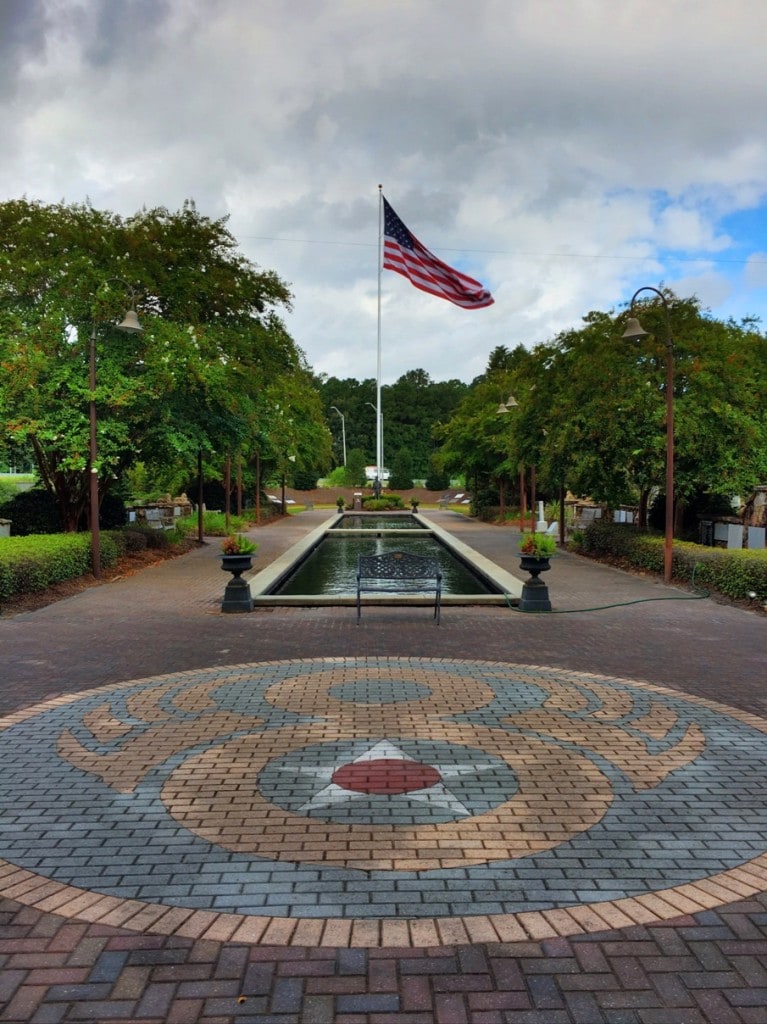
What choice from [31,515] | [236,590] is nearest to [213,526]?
[31,515]

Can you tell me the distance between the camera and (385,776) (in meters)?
4.78

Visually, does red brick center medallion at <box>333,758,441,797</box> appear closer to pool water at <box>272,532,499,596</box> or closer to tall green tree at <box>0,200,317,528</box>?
pool water at <box>272,532,499,596</box>

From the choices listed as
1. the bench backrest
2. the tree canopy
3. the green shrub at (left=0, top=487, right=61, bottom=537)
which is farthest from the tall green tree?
the tree canopy

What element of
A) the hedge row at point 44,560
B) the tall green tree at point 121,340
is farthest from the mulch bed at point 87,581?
the tall green tree at point 121,340

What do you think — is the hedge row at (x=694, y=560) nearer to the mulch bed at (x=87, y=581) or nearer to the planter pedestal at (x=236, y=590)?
the planter pedestal at (x=236, y=590)

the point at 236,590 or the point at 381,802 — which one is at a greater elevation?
the point at 236,590

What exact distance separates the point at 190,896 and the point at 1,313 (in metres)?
14.5

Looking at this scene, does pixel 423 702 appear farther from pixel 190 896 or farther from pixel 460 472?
pixel 460 472

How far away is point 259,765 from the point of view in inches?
197

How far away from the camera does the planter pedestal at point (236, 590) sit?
11.3m

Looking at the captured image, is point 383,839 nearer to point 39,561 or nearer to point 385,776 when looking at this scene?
point 385,776

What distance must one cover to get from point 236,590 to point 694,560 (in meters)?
8.36

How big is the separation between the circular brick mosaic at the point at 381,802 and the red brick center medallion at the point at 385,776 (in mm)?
20

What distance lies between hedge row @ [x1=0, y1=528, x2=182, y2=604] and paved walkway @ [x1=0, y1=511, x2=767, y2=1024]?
4.08 m
